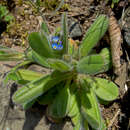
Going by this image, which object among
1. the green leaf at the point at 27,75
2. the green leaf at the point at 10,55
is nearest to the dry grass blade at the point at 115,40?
the green leaf at the point at 27,75

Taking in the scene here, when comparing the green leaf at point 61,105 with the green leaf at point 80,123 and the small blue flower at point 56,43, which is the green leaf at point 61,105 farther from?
the small blue flower at point 56,43

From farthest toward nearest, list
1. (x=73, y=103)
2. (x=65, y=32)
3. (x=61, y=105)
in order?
(x=73, y=103), (x=61, y=105), (x=65, y=32)

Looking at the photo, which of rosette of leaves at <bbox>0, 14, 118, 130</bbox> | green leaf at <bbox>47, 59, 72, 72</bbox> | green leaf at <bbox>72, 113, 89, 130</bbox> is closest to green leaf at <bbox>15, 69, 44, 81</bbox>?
rosette of leaves at <bbox>0, 14, 118, 130</bbox>

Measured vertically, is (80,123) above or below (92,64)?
below

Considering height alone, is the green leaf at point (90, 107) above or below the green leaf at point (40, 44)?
below

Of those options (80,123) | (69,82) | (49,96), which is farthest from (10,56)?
Answer: (80,123)

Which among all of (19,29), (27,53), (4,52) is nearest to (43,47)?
(27,53)

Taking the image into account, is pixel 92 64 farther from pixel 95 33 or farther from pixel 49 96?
pixel 49 96
